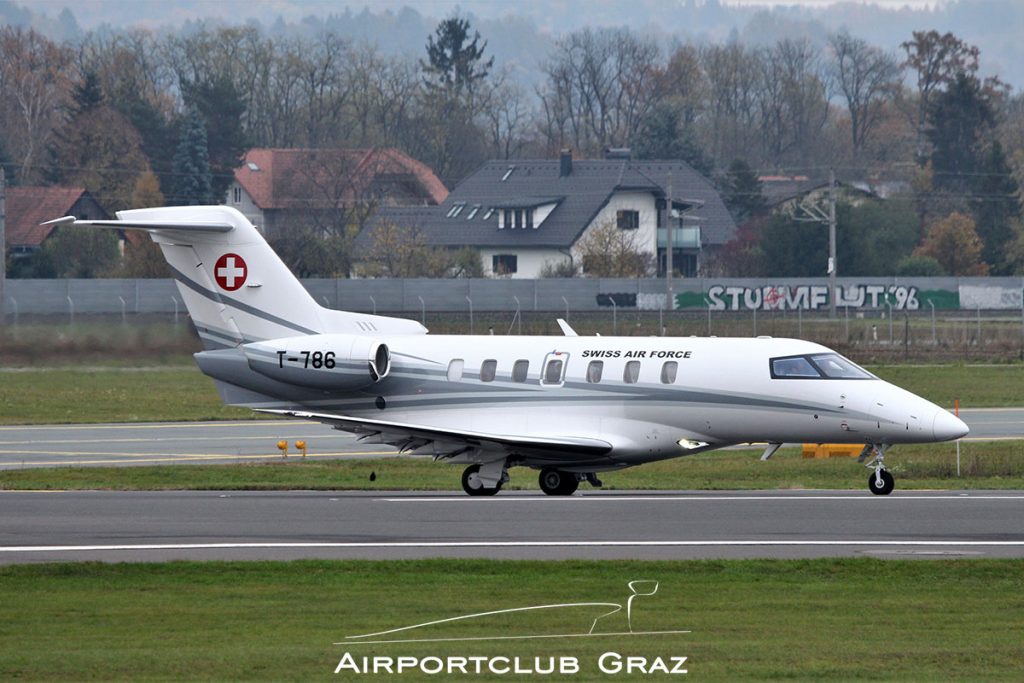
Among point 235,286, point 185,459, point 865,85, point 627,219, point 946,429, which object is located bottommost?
point 185,459

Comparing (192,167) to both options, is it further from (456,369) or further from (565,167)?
(456,369)

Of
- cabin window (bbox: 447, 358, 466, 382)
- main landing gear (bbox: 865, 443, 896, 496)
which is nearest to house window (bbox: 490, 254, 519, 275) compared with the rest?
cabin window (bbox: 447, 358, 466, 382)

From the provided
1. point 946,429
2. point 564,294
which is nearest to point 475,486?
point 946,429

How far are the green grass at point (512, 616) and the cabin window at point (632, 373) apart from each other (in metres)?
8.18

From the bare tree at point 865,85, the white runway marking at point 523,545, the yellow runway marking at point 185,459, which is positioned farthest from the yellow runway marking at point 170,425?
Answer: the bare tree at point 865,85

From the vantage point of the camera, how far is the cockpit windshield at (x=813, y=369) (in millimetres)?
25344

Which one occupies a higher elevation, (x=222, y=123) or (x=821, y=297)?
(x=222, y=123)

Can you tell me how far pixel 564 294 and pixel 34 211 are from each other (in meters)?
31.4

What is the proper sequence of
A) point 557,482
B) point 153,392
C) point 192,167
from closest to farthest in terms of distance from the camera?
point 557,482
point 153,392
point 192,167

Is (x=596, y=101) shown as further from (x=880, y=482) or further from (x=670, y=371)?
(x=880, y=482)

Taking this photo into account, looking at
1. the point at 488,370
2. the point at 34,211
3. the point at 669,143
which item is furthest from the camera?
the point at 669,143

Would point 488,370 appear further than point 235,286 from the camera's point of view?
No

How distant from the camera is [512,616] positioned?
15.0 meters

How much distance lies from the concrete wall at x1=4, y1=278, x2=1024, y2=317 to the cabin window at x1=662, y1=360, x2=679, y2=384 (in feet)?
117
